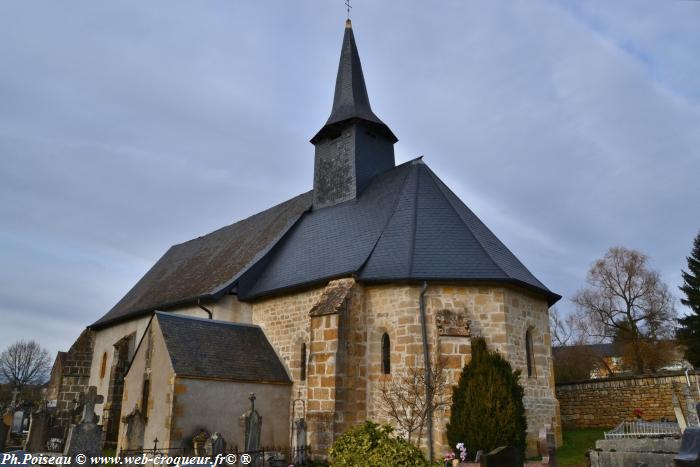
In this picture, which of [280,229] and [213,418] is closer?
[213,418]

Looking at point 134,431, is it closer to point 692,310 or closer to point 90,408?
point 90,408

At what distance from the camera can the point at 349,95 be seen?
20062 millimetres

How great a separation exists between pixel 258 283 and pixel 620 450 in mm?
11642

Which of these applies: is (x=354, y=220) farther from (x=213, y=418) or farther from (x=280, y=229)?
(x=213, y=418)

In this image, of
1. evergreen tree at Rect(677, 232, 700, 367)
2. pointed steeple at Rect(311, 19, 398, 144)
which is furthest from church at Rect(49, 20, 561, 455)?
evergreen tree at Rect(677, 232, 700, 367)

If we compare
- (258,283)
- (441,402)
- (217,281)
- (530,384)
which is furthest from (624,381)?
(217,281)

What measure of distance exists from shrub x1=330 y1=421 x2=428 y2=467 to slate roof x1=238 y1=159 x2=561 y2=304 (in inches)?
208

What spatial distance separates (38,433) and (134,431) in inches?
165

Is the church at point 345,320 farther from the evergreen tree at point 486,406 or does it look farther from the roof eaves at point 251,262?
the evergreen tree at point 486,406

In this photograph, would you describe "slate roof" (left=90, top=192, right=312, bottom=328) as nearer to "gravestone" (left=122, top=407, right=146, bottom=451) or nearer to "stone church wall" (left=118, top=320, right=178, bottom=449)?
"stone church wall" (left=118, top=320, right=178, bottom=449)

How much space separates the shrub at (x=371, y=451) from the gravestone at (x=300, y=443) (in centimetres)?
377

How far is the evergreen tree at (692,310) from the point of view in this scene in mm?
24828

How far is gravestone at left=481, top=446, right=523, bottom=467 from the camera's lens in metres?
7.02

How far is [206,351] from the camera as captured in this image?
13.8 m
